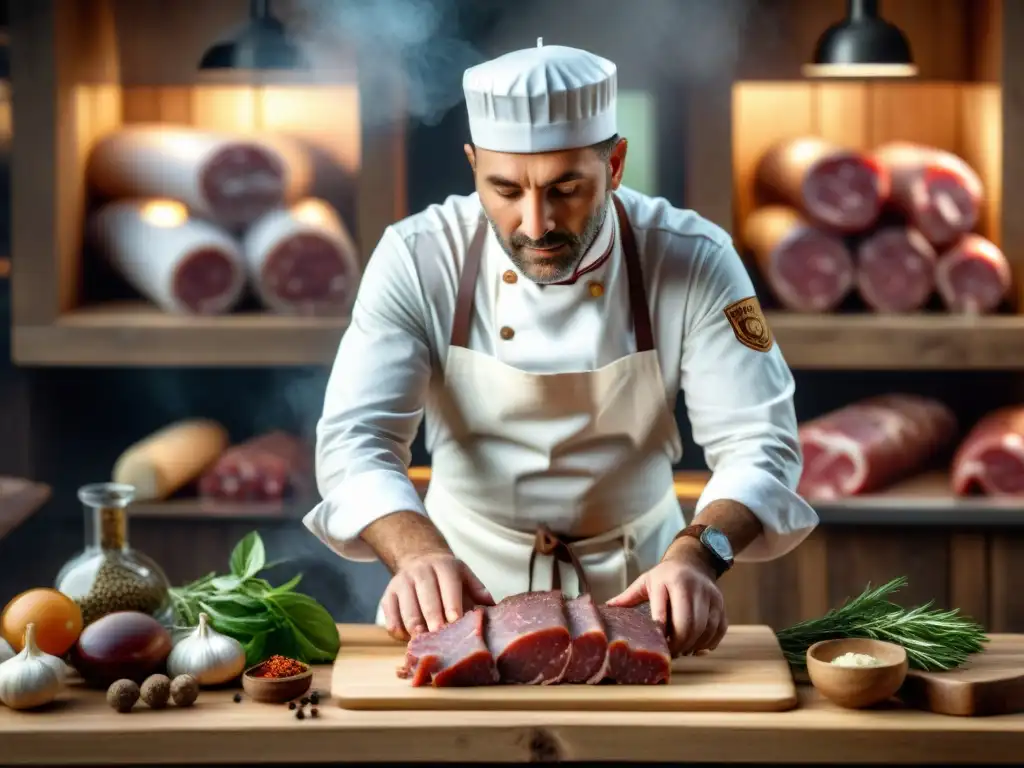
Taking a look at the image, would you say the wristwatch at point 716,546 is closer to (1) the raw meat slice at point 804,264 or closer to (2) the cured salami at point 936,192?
(1) the raw meat slice at point 804,264

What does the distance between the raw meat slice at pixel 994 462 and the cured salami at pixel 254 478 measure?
5.62 ft

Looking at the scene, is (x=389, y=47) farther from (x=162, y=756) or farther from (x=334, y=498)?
(x=162, y=756)

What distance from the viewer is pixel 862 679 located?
1.78 metres

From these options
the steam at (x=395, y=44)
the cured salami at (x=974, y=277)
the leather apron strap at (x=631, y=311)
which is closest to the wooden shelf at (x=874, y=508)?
the cured salami at (x=974, y=277)

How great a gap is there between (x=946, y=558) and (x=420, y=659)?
2165 mm

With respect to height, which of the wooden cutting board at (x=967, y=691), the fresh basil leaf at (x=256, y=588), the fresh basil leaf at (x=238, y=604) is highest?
the fresh basil leaf at (x=256, y=588)

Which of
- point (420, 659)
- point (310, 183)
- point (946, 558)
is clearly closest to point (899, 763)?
point (420, 659)

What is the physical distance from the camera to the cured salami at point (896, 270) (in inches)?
146

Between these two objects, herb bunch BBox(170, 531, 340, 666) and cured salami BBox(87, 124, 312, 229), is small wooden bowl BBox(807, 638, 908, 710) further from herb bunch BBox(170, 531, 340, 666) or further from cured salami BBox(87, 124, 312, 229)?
cured salami BBox(87, 124, 312, 229)

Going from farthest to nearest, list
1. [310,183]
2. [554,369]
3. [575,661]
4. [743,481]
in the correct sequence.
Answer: [310,183] → [554,369] → [743,481] → [575,661]

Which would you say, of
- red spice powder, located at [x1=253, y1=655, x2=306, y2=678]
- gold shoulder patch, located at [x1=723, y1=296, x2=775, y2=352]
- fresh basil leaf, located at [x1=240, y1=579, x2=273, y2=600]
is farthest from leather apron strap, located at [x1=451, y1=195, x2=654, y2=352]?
red spice powder, located at [x1=253, y1=655, x2=306, y2=678]

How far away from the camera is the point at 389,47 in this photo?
3680 millimetres

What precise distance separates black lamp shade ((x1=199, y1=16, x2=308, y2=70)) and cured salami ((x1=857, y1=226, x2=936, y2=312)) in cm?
154

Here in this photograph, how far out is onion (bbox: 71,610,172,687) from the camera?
1.88 m
